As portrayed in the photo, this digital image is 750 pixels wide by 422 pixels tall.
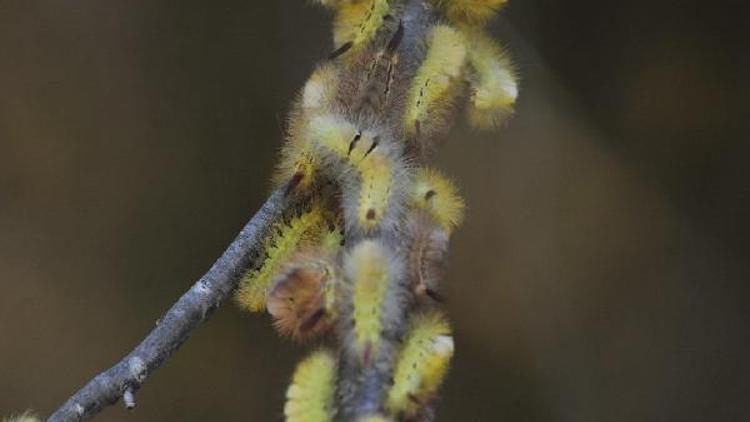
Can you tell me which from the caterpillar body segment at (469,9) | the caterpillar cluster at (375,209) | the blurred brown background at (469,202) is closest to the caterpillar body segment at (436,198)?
the caterpillar cluster at (375,209)

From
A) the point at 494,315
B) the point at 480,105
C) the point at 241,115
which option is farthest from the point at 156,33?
the point at 480,105

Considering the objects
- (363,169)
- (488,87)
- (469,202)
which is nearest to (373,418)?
(363,169)

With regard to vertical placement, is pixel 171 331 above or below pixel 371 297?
below

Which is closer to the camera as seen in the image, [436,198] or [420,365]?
[420,365]

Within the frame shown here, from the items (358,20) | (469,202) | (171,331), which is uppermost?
(358,20)

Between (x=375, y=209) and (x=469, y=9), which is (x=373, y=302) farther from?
(x=469, y=9)

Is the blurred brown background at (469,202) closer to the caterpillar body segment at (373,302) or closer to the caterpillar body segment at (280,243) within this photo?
the caterpillar body segment at (280,243)
